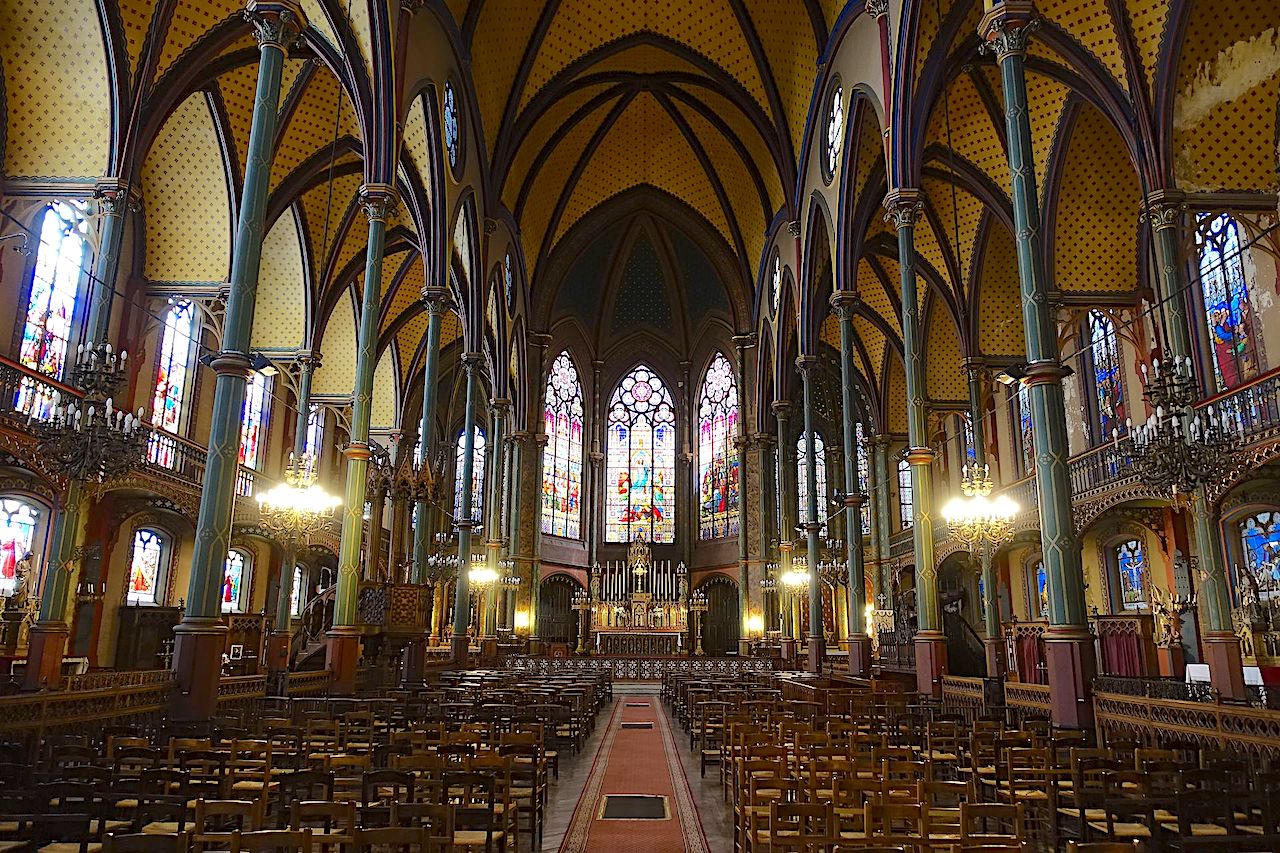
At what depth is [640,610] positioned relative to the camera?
1390 inches

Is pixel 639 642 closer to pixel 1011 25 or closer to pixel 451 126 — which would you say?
pixel 451 126

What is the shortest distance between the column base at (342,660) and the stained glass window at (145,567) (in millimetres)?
9503

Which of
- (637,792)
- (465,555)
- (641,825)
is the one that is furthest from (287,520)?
(641,825)

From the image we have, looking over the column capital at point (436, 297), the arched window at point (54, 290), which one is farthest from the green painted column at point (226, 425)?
the arched window at point (54, 290)

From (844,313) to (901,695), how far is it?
9.25m

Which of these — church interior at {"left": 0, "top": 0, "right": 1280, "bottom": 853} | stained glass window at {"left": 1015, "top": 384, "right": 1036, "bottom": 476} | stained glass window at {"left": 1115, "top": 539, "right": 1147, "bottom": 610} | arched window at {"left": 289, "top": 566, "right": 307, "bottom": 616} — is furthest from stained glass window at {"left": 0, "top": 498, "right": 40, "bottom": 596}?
stained glass window at {"left": 1115, "top": 539, "right": 1147, "bottom": 610}

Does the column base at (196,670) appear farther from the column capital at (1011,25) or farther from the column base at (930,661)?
the column capital at (1011,25)

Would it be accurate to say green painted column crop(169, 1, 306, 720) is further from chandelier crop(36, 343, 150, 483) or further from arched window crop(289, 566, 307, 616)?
arched window crop(289, 566, 307, 616)

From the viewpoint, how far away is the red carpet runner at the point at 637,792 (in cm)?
663

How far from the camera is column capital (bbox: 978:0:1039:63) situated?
36.3 ft

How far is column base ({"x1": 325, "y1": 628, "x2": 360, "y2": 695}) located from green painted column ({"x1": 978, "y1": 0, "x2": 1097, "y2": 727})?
10.6 meters

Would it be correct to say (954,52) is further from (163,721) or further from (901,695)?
(163,721)

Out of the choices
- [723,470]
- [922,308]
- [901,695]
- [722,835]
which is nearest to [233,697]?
[722,835]

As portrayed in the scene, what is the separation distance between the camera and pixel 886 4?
16.6 meters
